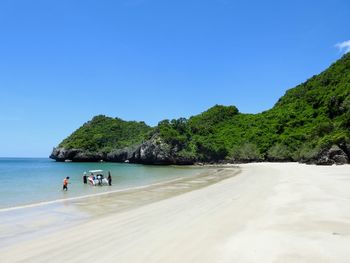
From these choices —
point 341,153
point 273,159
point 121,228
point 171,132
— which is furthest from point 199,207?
point 171,132

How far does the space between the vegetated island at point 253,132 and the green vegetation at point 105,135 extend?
6.76 feet

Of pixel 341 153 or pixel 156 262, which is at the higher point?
pixel 341 153

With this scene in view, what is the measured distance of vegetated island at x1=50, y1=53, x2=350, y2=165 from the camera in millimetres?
84875

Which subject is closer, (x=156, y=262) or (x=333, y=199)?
(x=156, y=262)

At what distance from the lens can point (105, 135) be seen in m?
164

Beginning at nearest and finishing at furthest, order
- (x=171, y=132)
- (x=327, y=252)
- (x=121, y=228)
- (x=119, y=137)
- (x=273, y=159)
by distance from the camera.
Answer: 1. (x=327, y=252)
2. (x=121, y=228)
3. (x=273, y=159)
4. (x=171, y=132)
5. (x=119, y=137)

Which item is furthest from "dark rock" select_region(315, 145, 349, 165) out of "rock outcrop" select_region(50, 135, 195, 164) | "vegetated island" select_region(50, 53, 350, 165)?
"rock outcrop" select_region(50, 135, 195, 164)

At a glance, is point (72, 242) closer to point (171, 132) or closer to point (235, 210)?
point (235, 210)

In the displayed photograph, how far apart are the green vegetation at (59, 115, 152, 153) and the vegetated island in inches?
81.1

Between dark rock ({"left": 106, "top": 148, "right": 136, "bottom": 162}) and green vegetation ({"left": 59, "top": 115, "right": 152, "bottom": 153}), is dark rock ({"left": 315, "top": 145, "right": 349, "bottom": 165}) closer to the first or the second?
dark rock ({"left": 106, "top": 148, "right": 136, "bottom": 162})

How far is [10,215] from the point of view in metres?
17.4

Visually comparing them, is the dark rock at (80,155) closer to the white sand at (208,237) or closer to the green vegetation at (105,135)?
the green vegetation at (105,135)

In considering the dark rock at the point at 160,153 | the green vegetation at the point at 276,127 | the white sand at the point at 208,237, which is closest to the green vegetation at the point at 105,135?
the dark rock at the point at 160,153

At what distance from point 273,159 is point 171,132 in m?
36.1
